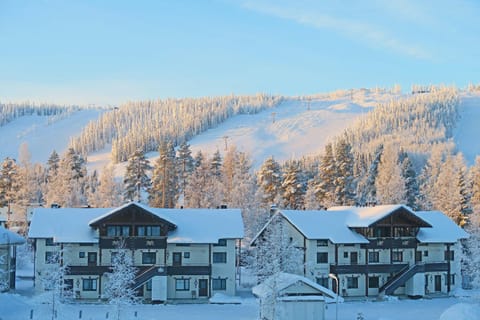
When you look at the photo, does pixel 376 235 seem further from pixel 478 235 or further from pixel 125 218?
pixel 125 218

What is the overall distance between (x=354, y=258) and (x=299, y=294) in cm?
1576

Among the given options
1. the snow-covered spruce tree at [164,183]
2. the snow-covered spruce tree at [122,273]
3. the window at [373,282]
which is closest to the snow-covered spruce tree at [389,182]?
the window at [373,282]

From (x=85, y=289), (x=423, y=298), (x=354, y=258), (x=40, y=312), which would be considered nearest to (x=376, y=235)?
(x=354, y=258)

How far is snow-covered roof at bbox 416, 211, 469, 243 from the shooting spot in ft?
197

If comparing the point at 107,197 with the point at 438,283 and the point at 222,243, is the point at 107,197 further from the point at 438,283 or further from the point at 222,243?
the point at 438,283

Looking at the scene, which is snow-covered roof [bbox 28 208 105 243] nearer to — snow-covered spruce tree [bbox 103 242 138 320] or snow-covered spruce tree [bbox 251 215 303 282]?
snow-covered spruce tree [bbox 103 242 138 320]

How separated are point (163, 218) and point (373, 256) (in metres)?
19.4

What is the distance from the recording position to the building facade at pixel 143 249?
52875 millimetres

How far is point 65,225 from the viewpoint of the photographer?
178ft

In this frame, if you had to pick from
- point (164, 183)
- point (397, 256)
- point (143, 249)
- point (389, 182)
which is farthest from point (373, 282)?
point (164, 183)

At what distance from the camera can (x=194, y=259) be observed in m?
55.2

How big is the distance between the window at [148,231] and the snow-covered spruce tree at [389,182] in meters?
38.6

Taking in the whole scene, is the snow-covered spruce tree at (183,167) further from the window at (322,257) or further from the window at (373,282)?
the window at (373,282)

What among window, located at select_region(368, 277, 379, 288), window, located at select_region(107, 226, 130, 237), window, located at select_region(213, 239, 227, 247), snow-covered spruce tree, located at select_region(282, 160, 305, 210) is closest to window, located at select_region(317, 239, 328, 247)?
window, located at select_region(368, 277, 379, 288)
